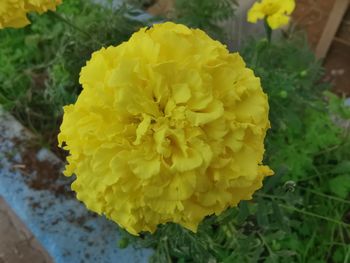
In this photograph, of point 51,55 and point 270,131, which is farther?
point 51,55

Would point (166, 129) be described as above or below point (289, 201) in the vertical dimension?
above

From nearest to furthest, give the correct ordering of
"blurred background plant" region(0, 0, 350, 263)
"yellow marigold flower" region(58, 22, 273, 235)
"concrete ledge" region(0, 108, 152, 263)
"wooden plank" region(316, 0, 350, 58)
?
"yellow marigold flower" region(58, 22, 273, 235) < "blurred background plant" region(0, 0, 350, 263) < "concrete ledge" region(0, 108, 152, 263) < "wooden plank" region(316, 0, 350, 58)

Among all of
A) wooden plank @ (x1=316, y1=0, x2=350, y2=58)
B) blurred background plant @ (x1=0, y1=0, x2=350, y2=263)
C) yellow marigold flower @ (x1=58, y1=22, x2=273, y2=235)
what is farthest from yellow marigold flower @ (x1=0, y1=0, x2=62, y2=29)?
wooden plank @ (x1=316, y1=0, x2=350, y2=58)

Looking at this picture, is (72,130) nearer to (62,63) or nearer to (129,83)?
(129,83)

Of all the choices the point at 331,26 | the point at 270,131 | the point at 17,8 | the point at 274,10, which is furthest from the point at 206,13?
the point at 331,26

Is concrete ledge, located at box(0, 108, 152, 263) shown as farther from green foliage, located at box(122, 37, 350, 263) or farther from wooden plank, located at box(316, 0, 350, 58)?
wooden plank, located at box(316, 0, 350, 58)

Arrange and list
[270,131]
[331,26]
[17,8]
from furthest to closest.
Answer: [331,26] → [270,131] → [17,8]

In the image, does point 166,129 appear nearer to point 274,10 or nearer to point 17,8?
point 17,8
